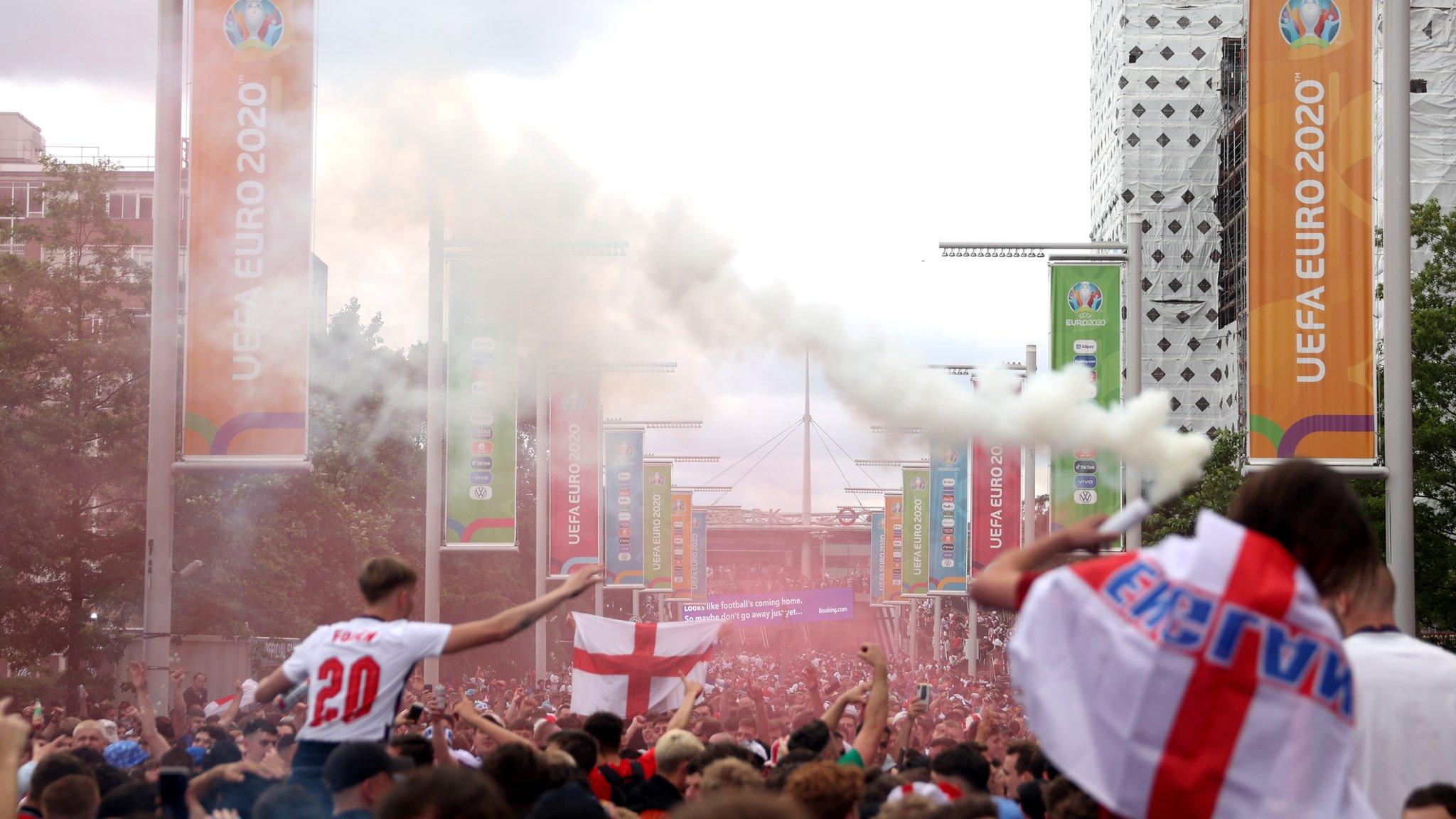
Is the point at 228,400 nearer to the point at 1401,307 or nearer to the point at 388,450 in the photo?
the point at 1401,307

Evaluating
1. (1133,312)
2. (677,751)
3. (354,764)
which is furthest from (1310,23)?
(354,764)

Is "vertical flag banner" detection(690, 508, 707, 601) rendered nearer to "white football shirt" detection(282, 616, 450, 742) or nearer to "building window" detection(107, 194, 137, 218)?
"building window" detection(107, 194, 137, 218)

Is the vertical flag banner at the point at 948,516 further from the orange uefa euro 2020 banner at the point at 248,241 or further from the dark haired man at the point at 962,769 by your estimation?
the dark haired man at the point at 962,769

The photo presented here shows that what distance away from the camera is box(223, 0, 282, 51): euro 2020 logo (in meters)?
16.5

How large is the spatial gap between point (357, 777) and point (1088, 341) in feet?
57.6

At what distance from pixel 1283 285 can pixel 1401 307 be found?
176 centimetres

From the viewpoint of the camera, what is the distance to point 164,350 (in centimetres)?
1672

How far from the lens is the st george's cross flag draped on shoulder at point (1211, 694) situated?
11.7ft

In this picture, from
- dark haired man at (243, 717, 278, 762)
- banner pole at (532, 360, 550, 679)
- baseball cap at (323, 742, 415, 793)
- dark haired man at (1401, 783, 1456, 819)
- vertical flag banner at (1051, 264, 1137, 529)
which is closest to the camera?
dark haired man at (1401, 783, 1456, 819)

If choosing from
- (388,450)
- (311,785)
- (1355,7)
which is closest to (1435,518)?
(1355,7)

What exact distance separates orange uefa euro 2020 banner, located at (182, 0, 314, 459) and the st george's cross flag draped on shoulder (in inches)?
540

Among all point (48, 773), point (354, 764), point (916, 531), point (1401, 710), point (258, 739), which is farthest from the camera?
point (916, 531)

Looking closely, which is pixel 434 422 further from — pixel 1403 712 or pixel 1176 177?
pixel 1176 177

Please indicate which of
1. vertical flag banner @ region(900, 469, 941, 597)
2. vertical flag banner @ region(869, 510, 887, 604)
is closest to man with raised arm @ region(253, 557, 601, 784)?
vertical flag banner @ region(900, 469, 941, 597)
